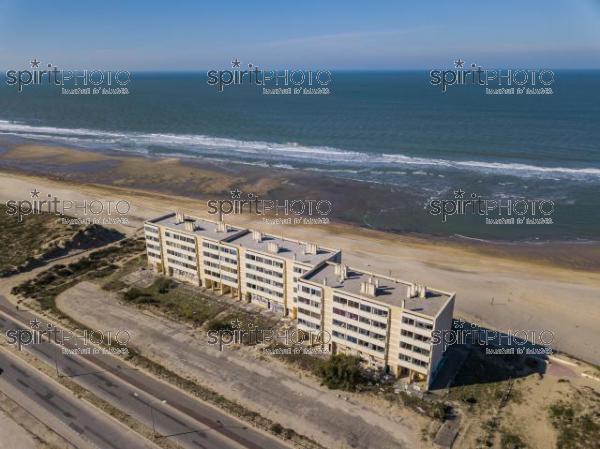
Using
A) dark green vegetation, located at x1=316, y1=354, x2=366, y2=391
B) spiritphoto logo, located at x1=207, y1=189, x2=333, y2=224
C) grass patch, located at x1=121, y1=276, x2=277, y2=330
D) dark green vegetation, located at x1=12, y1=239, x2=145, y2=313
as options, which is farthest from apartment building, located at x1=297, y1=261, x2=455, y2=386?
spiritphoto logo, located at x1=207, y1=189, x2=333, y2=224

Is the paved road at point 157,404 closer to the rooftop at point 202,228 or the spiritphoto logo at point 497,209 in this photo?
the rooftop at point 202,228

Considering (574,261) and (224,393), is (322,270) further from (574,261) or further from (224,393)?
(574,261)

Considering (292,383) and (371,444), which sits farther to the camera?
(292,383)

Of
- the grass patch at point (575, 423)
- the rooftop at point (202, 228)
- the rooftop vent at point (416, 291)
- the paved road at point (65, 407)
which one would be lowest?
the grass patch at point (575, 423)

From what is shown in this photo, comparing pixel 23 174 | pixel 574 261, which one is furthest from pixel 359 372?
pixel 23 174

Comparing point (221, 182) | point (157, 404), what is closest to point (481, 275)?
point (157, 404)

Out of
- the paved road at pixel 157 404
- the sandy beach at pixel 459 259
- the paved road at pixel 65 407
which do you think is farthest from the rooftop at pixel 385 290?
the paved road at pixel 65 407

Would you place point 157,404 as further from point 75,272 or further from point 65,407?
point 75,272
